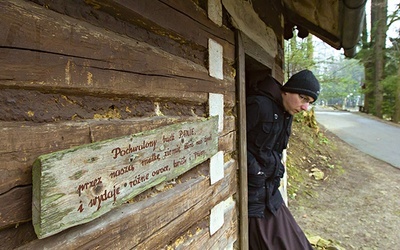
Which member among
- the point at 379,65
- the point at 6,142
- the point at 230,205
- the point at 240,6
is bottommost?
the point at 230,205

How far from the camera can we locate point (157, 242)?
4.66 ft

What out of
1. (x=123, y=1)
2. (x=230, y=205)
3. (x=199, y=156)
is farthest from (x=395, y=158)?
(x=123, y=1)

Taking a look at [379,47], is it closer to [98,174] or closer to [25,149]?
[98,174]

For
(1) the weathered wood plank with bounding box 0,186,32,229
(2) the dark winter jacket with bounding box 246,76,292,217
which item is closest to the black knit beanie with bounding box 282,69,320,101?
(2) the dark winter jacket with bounding box 246,76,292,217

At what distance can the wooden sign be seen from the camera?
2.73 feet

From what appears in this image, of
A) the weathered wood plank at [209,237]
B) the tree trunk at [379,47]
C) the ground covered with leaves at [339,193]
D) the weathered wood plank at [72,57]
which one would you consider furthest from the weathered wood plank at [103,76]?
the tree trunk at [379,47]

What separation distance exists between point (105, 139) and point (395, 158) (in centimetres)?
1034

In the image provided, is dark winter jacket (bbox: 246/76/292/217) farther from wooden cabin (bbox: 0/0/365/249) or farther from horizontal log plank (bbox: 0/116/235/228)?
horizontal log plank (bbox: 0/116/235/228)

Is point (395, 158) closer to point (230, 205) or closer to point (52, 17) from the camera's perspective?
point (230, 205)

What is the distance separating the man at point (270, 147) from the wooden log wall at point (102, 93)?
104 cm

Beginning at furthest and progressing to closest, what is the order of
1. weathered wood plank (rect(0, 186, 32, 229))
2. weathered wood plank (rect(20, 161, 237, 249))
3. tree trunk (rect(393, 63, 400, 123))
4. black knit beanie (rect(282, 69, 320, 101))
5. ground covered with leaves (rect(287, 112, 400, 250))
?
tree trunk (rect(393, 63, 400, 123)) < ground covered with leaves (rect(287, 112, 400, 250)) < black knit beanie (rect(282, 69, 320, 101)) < weathered wood plank (rect(20, 161, 237, 249)) < weathered wood plank (rect(0, 186, 32, 229))

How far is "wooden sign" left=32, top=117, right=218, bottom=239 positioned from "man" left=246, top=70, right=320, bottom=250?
4.81 feet

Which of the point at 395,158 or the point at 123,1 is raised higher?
the point at 123,1

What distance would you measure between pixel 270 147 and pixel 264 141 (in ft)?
0.41
